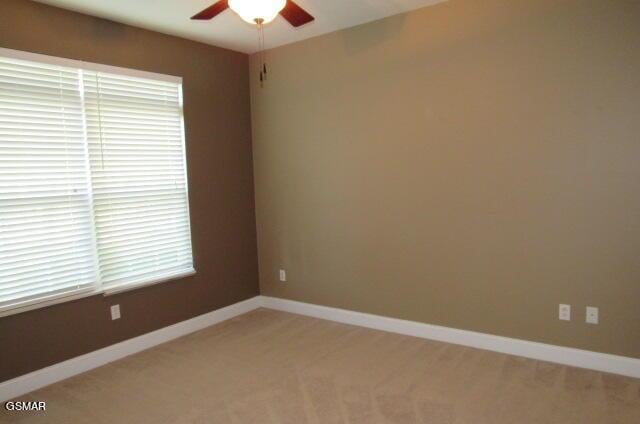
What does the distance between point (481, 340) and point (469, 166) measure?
1.30 metres

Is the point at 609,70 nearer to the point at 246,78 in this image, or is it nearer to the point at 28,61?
the point at 246,78

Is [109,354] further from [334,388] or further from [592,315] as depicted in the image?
[592,315]

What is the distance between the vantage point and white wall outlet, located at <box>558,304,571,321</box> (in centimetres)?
295

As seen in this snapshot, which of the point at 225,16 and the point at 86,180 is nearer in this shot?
the point at 86,180

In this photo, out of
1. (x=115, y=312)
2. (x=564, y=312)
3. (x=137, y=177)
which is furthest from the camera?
(x=137, y=177)

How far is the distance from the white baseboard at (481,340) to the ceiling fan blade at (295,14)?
8.05 feet

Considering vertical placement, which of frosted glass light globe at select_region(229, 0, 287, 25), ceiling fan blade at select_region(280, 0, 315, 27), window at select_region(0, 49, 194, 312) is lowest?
window at select_region(0, 49, 194, 312)

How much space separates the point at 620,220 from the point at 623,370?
3.13ft

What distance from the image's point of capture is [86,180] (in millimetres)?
3141

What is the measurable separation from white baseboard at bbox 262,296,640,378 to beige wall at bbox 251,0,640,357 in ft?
0.21

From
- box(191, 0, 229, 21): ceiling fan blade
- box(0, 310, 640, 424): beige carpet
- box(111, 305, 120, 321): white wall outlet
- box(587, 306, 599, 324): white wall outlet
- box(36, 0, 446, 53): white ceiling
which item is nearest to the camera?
box(191, 0, 229, 21): ceiling fan blade

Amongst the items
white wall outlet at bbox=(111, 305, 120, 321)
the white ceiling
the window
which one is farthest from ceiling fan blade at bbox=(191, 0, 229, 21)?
white wall outlet at bbox=(111, 305, 120, 321)

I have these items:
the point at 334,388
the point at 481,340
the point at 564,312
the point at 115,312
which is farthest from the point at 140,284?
the point at 564,312

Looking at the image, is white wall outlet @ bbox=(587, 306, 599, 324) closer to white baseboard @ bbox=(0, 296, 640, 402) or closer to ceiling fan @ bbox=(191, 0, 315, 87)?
white baseboard @ bbox=(0, 296, 640, 402)
